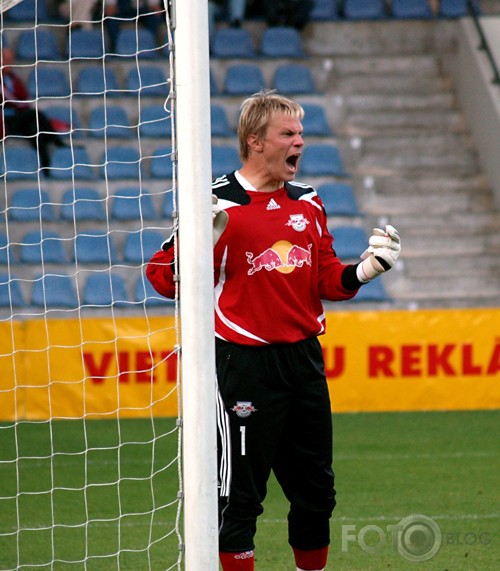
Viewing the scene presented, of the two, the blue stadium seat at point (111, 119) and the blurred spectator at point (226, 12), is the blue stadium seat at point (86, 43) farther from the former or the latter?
the blurred spectator at point (226, 12)

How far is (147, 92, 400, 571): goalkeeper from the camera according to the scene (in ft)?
14.1

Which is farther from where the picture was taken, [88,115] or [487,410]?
[88,115]

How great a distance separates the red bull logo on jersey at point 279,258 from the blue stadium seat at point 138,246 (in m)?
8.43

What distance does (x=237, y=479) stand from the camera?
432 cm

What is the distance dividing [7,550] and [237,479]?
6.56 ft

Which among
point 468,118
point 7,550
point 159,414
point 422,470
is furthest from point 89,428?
point 468,118

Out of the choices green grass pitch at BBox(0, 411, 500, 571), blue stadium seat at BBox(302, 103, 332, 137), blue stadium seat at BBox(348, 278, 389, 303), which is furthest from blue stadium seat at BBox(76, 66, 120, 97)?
green grass pitch at BBox(0, 411, 500, 571)

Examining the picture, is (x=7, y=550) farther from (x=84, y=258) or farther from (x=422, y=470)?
(x=84, y=258)

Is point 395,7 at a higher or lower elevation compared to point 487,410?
higher

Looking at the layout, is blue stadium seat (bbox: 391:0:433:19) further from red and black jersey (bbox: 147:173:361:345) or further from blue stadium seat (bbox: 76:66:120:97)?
red and black jersey (bbox: 147:173:361:345)

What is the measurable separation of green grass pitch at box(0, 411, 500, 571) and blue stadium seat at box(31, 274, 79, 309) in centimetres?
236

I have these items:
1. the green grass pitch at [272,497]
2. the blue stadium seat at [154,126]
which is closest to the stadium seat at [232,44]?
the blue stadium seat at [154,126]

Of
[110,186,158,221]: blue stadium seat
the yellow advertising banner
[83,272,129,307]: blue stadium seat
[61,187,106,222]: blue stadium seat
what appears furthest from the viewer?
[110,186,158,221]: blue stadium seat

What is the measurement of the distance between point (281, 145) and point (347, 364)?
20.8 ft
